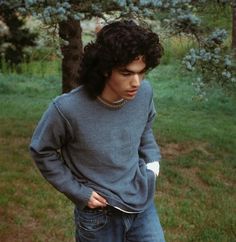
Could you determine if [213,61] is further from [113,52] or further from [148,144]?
[113,52]

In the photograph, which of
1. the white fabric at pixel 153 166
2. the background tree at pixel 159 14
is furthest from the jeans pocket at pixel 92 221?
the background tree at pixel 159 14

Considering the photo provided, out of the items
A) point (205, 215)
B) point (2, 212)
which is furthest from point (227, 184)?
point (2, 212)

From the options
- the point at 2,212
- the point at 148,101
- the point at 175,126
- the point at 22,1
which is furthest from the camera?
the point at 175,126

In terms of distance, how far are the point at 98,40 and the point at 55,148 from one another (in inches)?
18.0

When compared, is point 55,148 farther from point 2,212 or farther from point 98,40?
point 2,212

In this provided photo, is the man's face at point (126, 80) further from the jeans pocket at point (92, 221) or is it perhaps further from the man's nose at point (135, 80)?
the jeans pocket at point (92, 221)

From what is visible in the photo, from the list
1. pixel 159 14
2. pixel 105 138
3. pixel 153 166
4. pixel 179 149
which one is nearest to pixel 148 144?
pixel 153 166

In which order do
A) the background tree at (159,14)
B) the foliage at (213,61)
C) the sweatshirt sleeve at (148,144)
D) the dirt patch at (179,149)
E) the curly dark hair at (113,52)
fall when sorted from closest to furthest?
the curly dark hair at (113,52)
the sweatshirt sleeve at (148,144)
the background tree at (159,14)
the foliage at (213,61)
the dirt patch at (179,149)

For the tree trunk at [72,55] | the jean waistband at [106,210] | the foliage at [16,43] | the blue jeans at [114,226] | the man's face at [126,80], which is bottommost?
the foliage at [16,43]

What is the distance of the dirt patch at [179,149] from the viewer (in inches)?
262

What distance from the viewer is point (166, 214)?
4.83m

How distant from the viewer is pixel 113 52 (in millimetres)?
2164

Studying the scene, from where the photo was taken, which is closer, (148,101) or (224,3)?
(148,101)

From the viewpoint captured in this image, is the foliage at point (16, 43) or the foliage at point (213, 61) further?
the foliage at point (16, 43)
